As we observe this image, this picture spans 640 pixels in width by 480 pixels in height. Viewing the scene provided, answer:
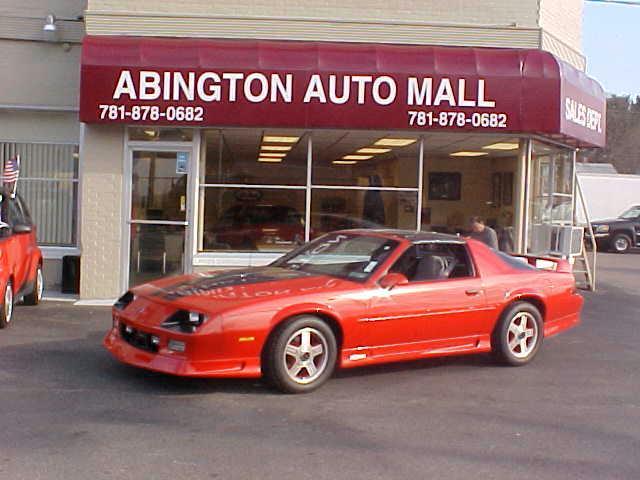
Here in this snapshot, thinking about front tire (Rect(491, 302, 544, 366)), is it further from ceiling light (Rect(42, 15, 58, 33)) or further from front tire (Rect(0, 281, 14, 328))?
ceiling light (Rect(42, 15, 58, 33))

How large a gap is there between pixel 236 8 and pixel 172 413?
7.92 metres

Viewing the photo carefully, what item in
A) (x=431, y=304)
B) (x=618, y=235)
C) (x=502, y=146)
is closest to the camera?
(x=431, y=304)

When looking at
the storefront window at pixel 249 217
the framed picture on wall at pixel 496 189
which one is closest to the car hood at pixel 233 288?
the storefront window at pixel 249 217

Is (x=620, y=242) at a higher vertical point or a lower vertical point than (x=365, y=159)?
lower

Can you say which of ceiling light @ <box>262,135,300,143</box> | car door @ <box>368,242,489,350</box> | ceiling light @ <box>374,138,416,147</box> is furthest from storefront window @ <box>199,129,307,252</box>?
car door @ <box>368,242,489,350</box>

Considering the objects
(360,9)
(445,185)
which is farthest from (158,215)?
(445,185)

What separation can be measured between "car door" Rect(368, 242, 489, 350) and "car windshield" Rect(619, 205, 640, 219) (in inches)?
935

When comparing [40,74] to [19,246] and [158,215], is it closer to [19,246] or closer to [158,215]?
[158,215]

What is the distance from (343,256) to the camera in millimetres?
8359

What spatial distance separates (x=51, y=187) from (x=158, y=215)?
2702 millimetres

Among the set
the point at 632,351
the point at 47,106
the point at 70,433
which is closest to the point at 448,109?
the point at 632,351

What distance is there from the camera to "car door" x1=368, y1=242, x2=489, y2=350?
7656mm

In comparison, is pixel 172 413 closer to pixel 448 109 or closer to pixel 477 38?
pixel 448 109

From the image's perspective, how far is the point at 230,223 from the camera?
1298 cm
